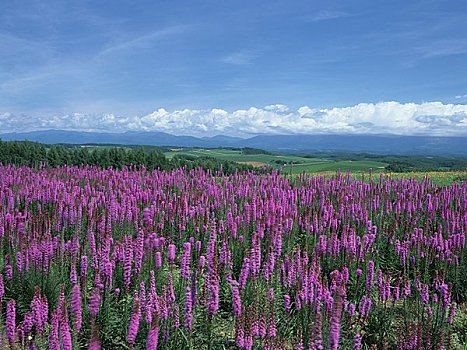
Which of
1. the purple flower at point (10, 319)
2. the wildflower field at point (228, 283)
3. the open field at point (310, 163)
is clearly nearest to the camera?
the purple flower at point (10, 319)

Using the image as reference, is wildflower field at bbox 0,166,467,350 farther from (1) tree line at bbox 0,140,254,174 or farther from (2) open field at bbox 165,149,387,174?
(1) tree line at bbox 0,140,254,174

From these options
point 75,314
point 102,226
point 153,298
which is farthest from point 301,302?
point 102,226

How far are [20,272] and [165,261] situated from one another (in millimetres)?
2030

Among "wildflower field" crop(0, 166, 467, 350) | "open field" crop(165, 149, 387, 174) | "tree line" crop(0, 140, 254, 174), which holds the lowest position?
"open field" crop(165, 149, 387, 174)

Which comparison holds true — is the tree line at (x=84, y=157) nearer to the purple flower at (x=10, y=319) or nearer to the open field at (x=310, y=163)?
the open field at (x=310, y=163)

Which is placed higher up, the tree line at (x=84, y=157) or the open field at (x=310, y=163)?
the tree line at (x=84, y=157)

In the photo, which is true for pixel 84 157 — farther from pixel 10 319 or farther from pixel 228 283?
pixel 10 319

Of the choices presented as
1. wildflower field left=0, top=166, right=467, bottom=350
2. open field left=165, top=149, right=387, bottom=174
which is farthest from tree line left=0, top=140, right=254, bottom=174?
wildflower field left=0, top=166, right=467, bottom=350

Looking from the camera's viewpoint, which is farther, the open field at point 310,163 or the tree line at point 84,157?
the open field at point 310,163

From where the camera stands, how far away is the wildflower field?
3895 millimetres

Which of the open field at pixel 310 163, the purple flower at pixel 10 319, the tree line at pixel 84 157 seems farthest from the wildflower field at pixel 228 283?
the tree line at pixel 84 157

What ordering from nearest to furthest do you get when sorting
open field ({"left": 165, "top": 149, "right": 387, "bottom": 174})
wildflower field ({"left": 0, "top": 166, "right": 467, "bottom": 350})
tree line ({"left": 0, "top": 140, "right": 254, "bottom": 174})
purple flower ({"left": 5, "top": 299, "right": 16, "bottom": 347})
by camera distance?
purple flower ({"left": 5, "top": 299, "right": 16, "bottom": 347}) < wildflower field ({"left": 0, "top": 166, "right": 467, "bottom": 350}) < tree line ({"left": 0, "top": 140, "right": 254, "bottom": 174}) < open field ({"left": 165, "top": 149, "right": 387, "bottom": 174})

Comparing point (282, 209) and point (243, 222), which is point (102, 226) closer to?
point (243, 222)

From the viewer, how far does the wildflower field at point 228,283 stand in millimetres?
3895
